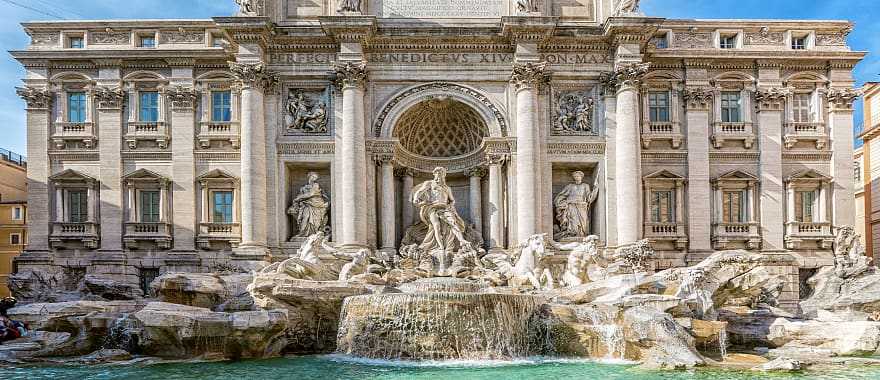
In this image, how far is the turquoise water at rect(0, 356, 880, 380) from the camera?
1496 cm

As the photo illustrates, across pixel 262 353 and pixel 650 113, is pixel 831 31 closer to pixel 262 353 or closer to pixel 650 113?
pixel 650 113

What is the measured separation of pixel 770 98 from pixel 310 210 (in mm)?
18441

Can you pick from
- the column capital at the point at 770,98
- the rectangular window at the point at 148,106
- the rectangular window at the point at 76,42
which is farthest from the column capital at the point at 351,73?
the column capital at the point at 770,98

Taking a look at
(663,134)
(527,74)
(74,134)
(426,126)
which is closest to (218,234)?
(74,134)

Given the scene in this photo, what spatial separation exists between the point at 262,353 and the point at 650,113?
687 inches

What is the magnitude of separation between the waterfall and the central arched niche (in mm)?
10086

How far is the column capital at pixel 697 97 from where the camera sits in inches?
1045

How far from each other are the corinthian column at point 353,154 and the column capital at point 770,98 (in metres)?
15.4

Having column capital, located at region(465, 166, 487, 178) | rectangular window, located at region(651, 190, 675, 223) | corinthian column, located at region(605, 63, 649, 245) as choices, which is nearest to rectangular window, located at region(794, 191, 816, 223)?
rectangular window, located at region(651, 190, 675, 223)

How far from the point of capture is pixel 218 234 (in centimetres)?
2609

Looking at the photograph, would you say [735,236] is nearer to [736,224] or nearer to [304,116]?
[736,224]

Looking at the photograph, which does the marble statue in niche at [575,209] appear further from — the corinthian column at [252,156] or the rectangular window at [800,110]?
the corinthian column at [252,156]

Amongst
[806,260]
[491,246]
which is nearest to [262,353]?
[491,246]

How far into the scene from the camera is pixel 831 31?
88.5ft
